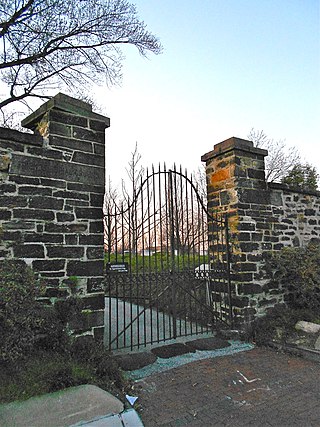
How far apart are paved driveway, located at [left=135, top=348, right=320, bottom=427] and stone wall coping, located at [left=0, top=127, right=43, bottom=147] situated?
325 centimetres

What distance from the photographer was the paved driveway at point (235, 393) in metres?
2.74

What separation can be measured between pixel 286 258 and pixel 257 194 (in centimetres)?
131

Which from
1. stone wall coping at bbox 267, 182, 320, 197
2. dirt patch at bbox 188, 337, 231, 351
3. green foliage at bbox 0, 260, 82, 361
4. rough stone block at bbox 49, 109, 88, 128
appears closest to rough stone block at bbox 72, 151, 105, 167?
rough stone block at bbox 49, 109, 88, 128

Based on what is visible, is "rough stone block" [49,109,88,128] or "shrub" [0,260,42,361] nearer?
"shrub" [0,260,42,361]

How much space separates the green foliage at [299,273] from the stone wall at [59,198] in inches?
131

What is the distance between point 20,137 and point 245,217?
3852 mm

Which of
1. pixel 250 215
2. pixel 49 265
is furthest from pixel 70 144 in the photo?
pixel 250 215

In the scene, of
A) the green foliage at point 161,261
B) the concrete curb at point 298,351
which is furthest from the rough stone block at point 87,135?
the concrete curb at point 298,351

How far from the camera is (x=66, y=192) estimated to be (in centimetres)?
402

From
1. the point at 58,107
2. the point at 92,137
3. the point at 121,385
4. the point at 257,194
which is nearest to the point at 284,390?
the point at 121,385

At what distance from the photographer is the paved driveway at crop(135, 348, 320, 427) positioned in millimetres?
2740

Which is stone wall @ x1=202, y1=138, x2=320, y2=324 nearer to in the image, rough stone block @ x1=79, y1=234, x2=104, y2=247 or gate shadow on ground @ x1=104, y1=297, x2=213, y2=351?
→ gate shadow on ground @ x1=104, y1=297, x2=213, y2=351

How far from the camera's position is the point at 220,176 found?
18.9ft

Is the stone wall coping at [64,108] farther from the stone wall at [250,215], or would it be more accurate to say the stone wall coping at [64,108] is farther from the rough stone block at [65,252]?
the stone wall at [250,215]
